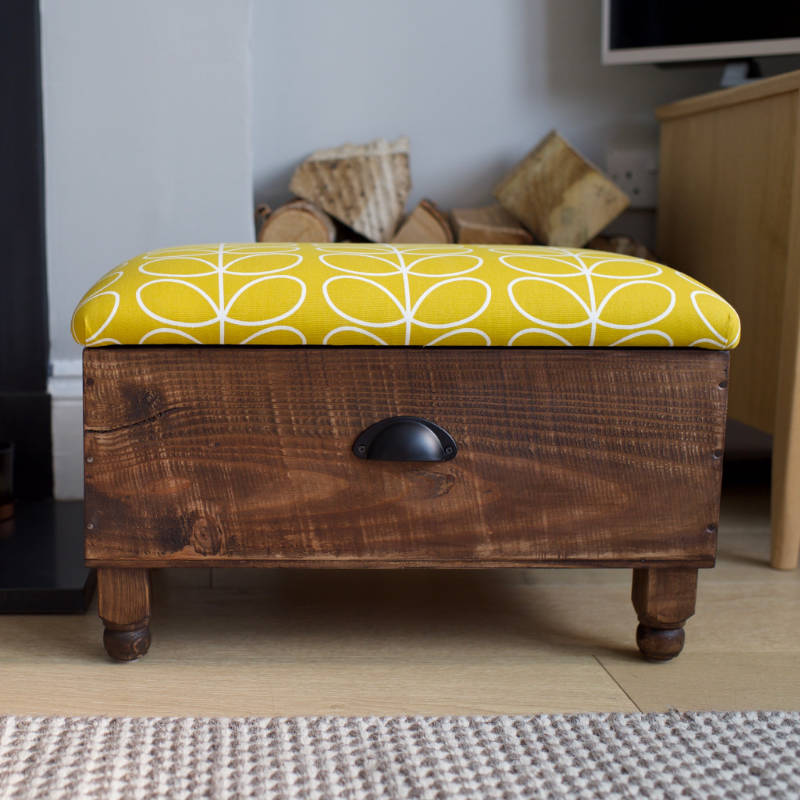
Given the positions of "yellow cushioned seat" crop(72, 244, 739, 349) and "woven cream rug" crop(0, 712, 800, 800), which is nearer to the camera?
"woven cream rug" crop(0, 712, 800, 800)

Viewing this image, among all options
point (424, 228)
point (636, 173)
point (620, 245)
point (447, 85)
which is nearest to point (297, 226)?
point (424, 228)

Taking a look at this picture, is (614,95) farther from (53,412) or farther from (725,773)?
(725,773)

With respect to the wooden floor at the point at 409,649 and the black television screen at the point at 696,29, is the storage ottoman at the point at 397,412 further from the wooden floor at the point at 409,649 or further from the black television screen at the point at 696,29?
the black television screen at the point at 696,29

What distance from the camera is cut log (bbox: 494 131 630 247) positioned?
5.42 feet

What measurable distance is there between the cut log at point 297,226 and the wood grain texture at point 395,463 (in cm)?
74

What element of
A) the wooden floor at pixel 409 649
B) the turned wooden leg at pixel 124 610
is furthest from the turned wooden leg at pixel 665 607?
the turned wooden leg at pixel 124 610

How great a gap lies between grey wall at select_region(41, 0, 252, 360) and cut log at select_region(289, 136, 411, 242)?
12cm

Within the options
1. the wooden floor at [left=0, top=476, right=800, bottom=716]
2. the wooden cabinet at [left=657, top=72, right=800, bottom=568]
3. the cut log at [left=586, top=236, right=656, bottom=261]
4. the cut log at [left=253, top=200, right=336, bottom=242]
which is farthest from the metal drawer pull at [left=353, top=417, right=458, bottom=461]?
the cut log at [left=586, top=236, right=656, bottom=261]

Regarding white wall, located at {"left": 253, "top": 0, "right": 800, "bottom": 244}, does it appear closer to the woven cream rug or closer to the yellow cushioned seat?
the yellow cushioned seat

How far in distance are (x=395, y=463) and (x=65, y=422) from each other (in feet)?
2.86

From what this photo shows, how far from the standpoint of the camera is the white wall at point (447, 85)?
1.79m

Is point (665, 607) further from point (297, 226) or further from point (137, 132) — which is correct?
point (137, 132)

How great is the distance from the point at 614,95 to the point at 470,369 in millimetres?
1118

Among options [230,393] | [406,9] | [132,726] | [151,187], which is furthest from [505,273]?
[406,9]
